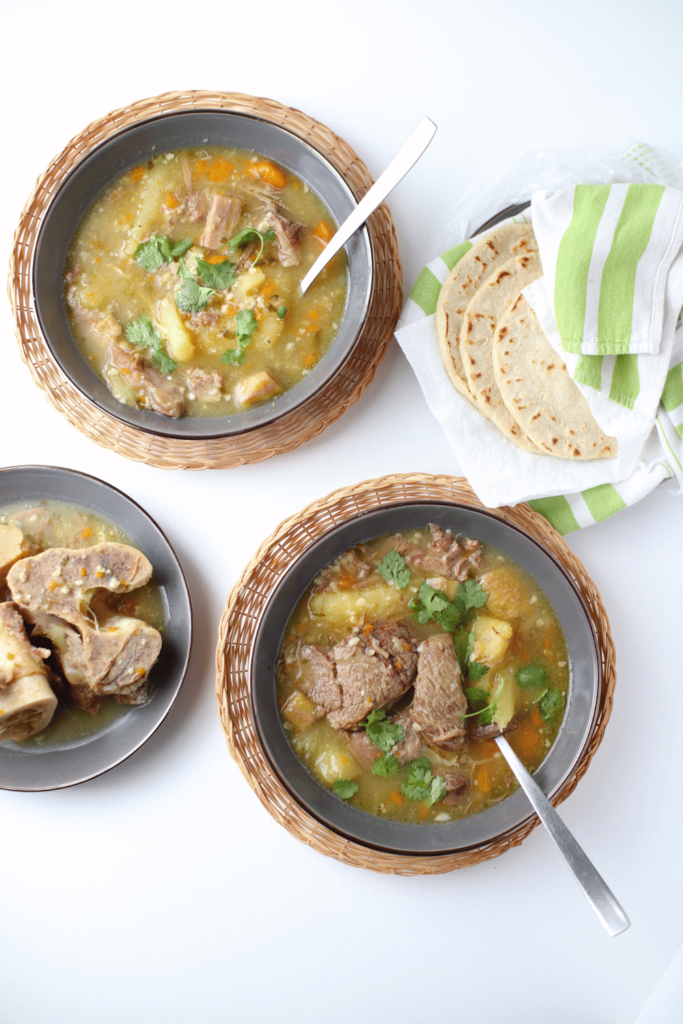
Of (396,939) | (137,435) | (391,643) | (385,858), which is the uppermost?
(137,435)

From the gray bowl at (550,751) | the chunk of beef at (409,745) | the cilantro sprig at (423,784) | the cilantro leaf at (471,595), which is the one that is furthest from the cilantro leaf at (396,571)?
the cilantro sprig at (423,784)

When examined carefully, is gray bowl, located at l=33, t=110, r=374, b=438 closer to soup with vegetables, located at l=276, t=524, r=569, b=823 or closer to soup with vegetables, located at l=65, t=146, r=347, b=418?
soup with vegetables, located at l=65, t=146, r=347, b=418

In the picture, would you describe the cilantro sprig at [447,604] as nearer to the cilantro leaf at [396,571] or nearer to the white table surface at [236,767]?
the cilantro leaf at [396,571]

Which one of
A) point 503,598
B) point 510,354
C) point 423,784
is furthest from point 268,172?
point 423,784

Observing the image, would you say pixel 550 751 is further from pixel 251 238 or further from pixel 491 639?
pixel 251 238

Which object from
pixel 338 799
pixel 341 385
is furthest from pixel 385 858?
pixel 341 385

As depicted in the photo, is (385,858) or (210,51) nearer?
(385,858)

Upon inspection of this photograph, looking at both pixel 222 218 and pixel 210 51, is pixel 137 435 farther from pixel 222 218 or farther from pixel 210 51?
pixel 210 51
